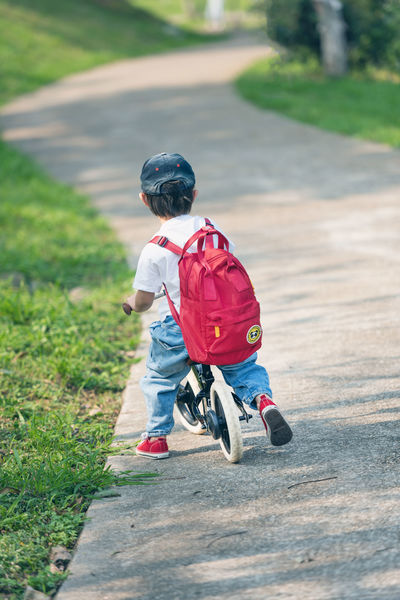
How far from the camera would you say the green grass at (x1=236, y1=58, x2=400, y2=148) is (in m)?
11.9

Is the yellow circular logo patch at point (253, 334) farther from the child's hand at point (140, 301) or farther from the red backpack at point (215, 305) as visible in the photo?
the child's hand at point (140, 301)

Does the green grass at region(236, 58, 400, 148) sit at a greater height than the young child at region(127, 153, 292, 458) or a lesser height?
lesser

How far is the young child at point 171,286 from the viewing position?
336cm

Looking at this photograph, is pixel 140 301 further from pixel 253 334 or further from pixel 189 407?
pixel 189 407

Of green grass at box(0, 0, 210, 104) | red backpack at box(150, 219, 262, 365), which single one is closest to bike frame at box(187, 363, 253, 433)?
red backpack at box(150, 219, 262, 365)

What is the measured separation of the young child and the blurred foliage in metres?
12.9

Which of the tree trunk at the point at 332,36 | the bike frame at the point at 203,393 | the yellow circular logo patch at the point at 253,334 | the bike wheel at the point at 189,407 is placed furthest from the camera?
the tree trunk at the point at 332,36

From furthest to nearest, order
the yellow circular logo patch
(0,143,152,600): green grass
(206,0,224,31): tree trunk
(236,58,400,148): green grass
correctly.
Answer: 1. (206,0,224,31): tree trunk
2. (236,58,400,148): green grass
3. the yellow circular logo patch
4. (0,143,152,600): green grass

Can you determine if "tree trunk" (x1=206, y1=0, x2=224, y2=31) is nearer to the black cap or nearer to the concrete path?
the concrete path

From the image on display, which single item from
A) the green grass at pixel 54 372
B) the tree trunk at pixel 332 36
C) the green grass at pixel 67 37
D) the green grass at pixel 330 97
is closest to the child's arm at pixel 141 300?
the green grass at pixel 54 372

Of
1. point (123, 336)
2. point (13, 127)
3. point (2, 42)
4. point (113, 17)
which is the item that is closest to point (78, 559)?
point (123, 336)

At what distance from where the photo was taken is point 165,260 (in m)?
3.38

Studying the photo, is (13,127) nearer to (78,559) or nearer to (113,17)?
(78,559)

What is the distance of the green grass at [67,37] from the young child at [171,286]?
51.9 feet
